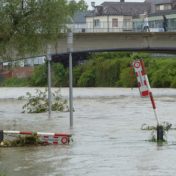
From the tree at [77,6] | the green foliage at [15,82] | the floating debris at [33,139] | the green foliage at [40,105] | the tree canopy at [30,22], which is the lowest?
the floating debris at [33,139]

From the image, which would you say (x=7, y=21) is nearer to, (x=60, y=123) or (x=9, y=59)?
(x=9, y=59)

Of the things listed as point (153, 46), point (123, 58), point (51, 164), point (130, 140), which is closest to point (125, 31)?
point (153, 46)

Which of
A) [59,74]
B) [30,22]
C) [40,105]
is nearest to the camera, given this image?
[30,22]

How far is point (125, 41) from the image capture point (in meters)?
64.1

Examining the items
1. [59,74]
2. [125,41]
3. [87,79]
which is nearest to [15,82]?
[59,74]

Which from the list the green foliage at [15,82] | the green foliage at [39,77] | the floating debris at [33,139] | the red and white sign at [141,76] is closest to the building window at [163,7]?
the green foliage at [15,82]

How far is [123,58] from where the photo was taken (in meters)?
100

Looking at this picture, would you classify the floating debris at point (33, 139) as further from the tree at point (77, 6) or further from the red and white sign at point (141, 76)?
the tree at point (77, 6)

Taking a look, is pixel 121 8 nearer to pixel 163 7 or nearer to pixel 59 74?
pixel 163 7

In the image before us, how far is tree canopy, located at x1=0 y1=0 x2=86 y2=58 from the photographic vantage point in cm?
2633

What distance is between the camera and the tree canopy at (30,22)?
26328 millimetres

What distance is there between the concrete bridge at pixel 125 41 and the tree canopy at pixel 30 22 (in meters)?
32.9

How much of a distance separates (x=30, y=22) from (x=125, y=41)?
37.2 meters

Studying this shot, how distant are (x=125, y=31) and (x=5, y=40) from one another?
38830 millimetres
